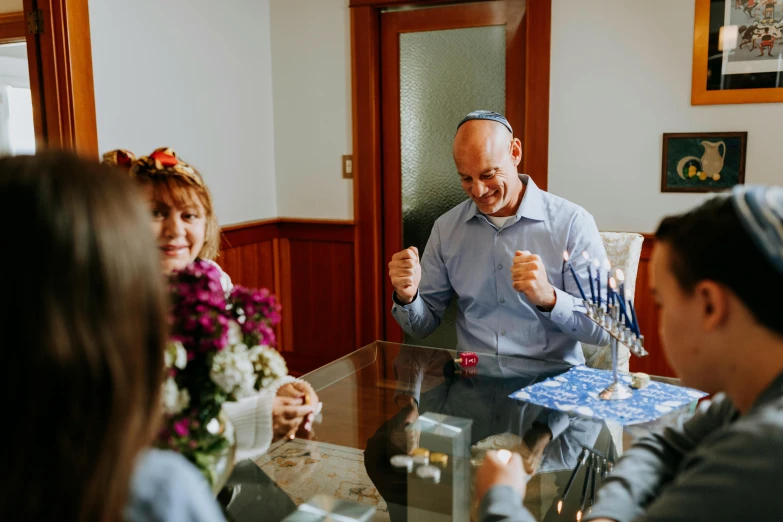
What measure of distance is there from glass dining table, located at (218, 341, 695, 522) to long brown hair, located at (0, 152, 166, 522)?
65cm

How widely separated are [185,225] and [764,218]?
115 cm

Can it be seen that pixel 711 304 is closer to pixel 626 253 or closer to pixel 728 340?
pixel 728 340

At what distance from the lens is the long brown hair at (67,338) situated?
0.55m

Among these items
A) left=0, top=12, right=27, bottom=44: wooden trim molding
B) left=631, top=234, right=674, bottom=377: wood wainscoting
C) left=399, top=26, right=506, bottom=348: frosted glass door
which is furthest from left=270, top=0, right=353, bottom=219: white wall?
left=631, top=234, right=674, bottom=377: wood wainscoting

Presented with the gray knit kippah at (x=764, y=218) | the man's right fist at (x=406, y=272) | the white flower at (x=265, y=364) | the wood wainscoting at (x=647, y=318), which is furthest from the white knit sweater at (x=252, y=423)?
the wood wainscoting at (x=647, y=318)

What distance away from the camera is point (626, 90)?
3264 millimetres

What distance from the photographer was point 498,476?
1076mm

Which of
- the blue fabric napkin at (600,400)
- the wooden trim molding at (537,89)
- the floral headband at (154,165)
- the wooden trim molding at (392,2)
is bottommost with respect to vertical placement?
the blue fabric napkin at (600,400)

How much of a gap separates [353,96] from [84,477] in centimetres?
342

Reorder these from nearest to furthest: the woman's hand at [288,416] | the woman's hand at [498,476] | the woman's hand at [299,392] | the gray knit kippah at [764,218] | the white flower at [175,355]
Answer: the gray knit kippah at [764,218] → the white flower at [175,355] → the woman's hand at [498,476] → the woman's hand at [288,416] → the woman's hand at [299,392]

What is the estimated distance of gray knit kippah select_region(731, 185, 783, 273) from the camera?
2.61ft

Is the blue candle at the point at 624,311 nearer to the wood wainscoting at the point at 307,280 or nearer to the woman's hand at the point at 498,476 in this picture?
the woman's hand at the point at 498,476

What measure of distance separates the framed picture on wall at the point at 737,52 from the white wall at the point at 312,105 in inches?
70.1

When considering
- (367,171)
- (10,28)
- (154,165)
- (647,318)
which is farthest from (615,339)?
(10,28)
